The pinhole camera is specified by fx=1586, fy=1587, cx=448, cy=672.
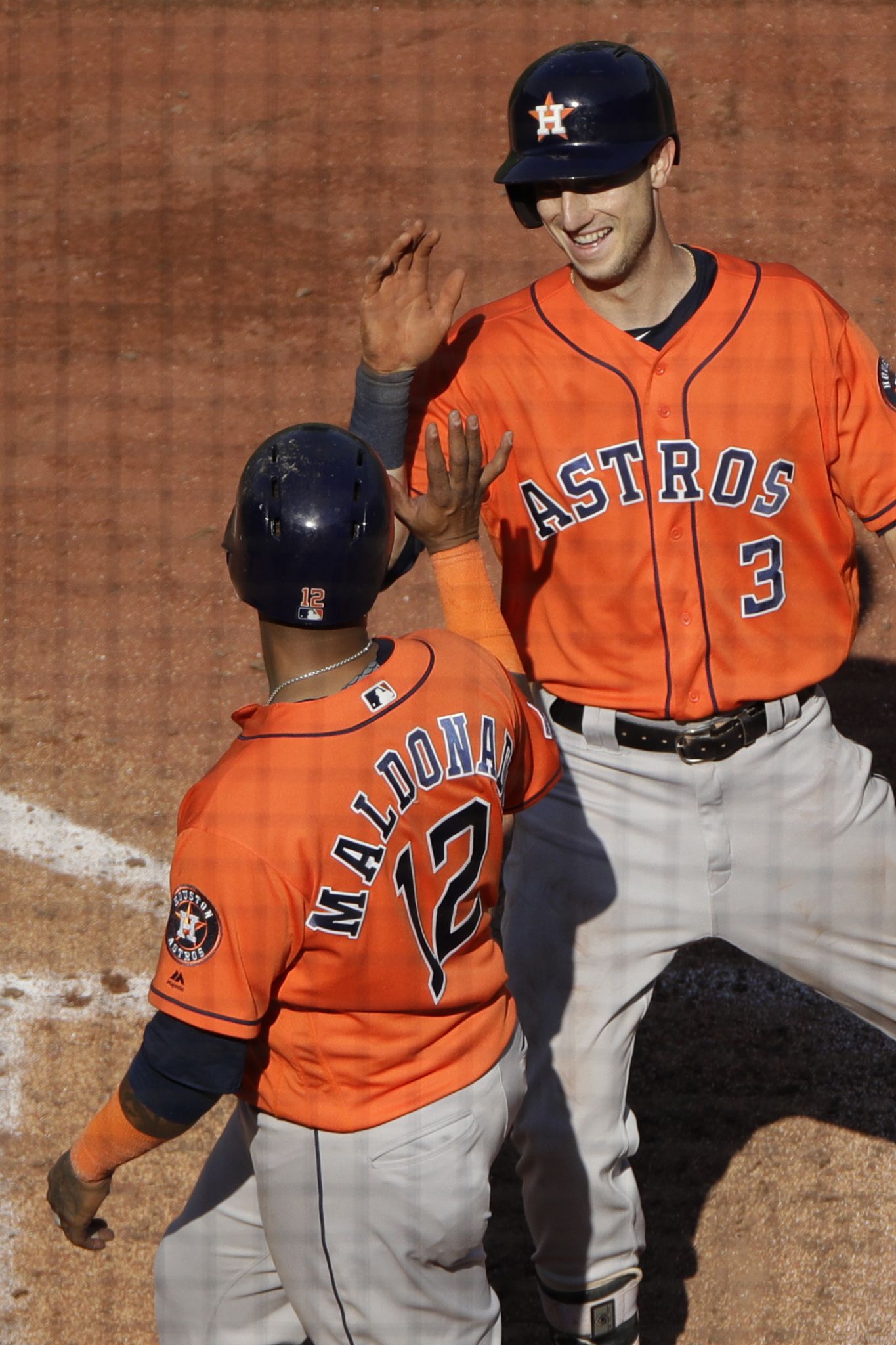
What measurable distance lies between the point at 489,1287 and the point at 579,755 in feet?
2.91

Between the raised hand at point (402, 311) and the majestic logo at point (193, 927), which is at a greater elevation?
the raised hand at point (402, 311)

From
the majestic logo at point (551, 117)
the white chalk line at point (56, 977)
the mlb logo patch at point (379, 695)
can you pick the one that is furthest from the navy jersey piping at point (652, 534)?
the white chalk line at point (56, 977)

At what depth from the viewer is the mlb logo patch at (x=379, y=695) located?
6.90 feet

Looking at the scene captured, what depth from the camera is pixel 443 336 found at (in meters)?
2.68

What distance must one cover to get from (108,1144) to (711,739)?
1179 millimetres

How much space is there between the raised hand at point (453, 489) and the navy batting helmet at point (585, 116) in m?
0.44

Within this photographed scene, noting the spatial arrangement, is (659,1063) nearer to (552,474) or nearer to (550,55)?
(552,474)

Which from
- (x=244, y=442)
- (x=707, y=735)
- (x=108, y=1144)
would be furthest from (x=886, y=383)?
(x=244, y=442)

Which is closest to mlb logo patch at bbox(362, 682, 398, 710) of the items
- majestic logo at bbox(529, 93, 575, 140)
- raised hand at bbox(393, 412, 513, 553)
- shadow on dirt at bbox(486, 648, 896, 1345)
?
raised hand at bbox(393, 412, 513, 553)

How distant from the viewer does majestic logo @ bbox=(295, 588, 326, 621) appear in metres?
2.10

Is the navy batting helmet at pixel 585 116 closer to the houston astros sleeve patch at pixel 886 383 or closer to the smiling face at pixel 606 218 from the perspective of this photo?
the smiling face at pixel 606 218

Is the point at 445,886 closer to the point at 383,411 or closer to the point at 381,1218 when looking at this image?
the point at 381,1218

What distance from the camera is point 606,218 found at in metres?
2.60

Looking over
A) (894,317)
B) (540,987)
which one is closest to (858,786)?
(540,987)
